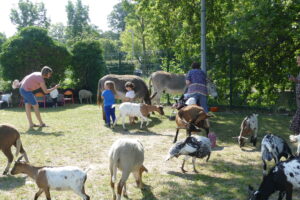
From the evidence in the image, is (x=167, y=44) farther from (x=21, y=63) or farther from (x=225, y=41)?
(x=21, y=63)

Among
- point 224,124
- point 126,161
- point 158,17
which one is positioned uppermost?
point 158,17

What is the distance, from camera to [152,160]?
6953mm

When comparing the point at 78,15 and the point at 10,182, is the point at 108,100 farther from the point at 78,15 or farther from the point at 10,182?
the point at 78,15

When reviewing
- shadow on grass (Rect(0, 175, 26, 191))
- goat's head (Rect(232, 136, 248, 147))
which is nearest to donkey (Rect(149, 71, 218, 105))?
goat's head (Rect(232, 136, 248, 147))

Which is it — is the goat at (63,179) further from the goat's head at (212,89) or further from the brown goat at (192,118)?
the goat's head at (212,89)

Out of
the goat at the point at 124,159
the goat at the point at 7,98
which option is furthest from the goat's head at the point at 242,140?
the goat at the point at 7,98

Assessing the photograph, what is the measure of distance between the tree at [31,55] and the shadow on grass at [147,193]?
14672 mm

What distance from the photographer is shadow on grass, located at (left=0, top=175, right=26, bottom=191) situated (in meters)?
5.43

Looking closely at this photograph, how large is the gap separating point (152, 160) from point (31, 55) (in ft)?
44.1

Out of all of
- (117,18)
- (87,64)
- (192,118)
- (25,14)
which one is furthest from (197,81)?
(117,18)

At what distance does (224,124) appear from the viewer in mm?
11242

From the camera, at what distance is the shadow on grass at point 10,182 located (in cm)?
543

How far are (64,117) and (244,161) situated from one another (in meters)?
8.12

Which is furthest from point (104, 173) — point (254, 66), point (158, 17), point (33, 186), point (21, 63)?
point (21, 63)
